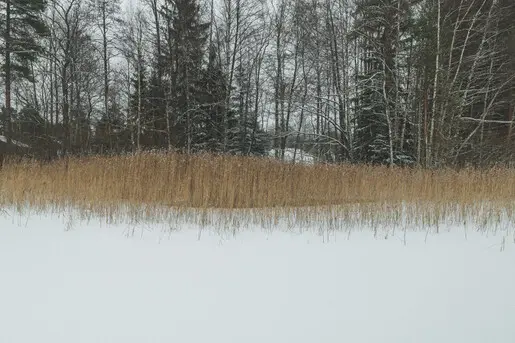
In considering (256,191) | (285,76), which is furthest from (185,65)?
(256,191)

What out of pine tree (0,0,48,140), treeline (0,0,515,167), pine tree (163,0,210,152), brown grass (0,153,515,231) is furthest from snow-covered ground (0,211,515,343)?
pine tree (0,0,48,140)

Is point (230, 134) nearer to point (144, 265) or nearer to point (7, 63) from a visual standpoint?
point (7, 63)

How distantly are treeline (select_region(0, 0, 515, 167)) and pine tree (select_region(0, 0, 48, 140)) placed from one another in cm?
7

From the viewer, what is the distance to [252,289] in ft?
7.67

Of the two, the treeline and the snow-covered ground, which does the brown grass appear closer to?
the snow-covered ground

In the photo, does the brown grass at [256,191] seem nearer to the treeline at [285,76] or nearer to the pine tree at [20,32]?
the treeline at [285,76]

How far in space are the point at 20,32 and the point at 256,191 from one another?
16.0m

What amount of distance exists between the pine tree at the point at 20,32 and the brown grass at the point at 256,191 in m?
11.2

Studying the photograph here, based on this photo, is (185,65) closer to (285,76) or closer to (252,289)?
(285,76)

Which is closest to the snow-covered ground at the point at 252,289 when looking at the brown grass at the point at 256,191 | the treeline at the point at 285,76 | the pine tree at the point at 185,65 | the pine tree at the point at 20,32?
the brown grass at the point at 256,191

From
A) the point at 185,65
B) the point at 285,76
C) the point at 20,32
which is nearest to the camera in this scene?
the point at 20,32

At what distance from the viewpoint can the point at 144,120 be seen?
18.0 m

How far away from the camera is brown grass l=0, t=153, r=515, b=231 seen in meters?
4.51

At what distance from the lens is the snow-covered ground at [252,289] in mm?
1825
